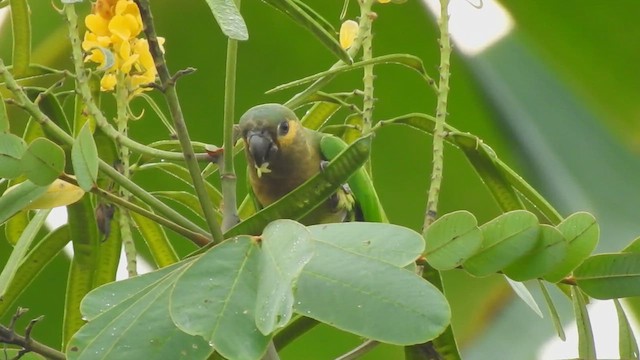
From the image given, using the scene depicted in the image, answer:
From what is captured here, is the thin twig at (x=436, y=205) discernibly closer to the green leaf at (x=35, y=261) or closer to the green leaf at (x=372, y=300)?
the green leaf at (x=372, y=300)

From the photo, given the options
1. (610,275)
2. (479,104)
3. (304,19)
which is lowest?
(479,104)

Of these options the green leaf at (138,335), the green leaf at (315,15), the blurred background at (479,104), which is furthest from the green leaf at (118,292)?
the blurred background at (479,104)

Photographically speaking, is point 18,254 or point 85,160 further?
point 18,254

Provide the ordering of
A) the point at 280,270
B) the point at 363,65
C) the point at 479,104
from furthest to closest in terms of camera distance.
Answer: the point at 479,104, the point at 363,65, the point at 280,270

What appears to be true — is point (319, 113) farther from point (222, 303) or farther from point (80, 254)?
point (222, 303)

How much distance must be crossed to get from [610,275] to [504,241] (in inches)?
2.5

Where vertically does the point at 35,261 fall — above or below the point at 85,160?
below

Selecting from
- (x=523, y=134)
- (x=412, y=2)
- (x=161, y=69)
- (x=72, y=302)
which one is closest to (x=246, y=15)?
(x=412, y=2)

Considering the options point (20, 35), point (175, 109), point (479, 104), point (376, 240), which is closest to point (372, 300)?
point (376, 240)

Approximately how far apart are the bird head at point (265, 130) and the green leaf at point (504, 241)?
29cm

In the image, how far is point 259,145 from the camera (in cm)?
70

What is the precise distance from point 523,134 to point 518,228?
2.46 feet

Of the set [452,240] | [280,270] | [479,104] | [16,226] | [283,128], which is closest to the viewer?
[280,270]

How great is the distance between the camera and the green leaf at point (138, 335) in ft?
1.06
